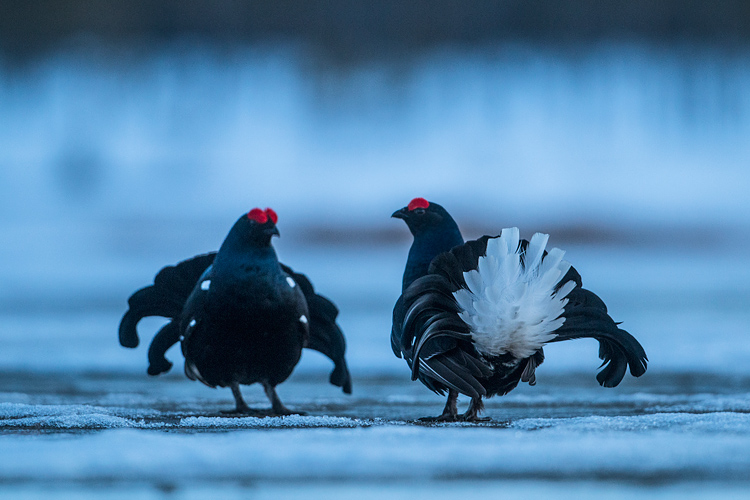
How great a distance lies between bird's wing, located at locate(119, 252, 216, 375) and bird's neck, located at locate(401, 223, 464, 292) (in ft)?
3.66

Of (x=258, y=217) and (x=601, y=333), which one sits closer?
(x=601, y=333)

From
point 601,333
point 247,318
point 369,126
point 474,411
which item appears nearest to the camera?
point 601,333

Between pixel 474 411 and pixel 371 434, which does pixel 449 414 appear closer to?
pixel 474 411

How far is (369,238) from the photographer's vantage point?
20938mm

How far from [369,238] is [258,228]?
54.0 feet

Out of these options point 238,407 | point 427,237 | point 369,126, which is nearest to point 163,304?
point 238,407

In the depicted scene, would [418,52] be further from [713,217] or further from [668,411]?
[668,411]

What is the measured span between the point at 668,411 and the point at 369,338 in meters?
3.81

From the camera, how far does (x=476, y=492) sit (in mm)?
2863

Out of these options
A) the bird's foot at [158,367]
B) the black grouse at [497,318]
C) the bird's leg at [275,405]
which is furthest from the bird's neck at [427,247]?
the bird's foot at [158,367]

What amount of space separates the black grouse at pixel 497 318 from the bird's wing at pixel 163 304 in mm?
1278

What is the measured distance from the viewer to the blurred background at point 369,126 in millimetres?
20078

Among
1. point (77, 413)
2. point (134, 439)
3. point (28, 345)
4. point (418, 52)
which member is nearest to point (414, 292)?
point (134, 439)

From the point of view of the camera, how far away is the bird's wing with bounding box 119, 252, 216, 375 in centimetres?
491
